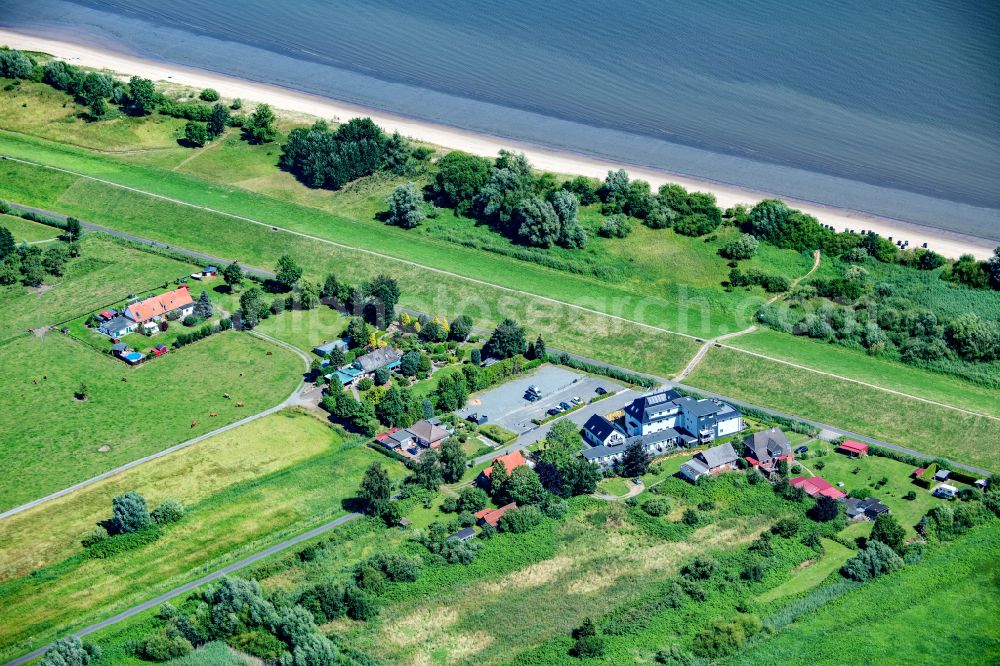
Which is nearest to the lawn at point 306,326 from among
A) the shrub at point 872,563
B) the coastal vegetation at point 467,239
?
the coastal vegetation at point 467,239

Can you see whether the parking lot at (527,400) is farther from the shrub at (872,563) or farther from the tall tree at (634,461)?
the shrub at (872,563)

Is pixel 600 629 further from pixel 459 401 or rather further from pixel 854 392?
pixel 854 392

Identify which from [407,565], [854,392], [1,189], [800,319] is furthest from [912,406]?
[1,189]

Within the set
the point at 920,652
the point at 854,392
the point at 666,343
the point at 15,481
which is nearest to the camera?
the point at 920,652

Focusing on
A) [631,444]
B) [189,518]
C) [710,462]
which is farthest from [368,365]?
[710,462]

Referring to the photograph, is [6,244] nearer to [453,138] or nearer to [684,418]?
[453,138]
